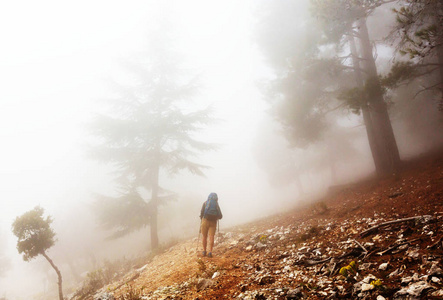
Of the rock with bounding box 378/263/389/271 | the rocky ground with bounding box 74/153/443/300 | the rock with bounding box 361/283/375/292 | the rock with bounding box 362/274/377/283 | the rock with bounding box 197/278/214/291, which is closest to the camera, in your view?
the rock with bounding box 361/283/375/292

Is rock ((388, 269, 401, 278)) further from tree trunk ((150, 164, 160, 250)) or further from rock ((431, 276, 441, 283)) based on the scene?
tree trunk ((150, 164, 160, 250))

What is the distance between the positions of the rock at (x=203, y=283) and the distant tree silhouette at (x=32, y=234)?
Answer: 9.26 meters

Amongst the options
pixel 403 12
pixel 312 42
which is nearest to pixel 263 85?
pixel 312 42

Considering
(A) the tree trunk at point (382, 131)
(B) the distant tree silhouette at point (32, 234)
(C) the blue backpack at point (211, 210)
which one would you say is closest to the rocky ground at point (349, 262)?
(C) the blue backpack at point (211, 210)

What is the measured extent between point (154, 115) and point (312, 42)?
1121 cm

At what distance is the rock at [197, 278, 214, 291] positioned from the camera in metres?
4.04

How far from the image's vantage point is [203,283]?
4191 millimetres

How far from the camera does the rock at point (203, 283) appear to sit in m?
4.04

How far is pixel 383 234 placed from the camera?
3.96 metres

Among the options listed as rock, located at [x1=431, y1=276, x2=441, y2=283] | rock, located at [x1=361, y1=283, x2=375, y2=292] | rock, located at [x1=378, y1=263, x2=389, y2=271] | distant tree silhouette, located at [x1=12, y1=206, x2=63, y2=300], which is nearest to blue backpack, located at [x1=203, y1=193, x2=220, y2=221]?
rock, located at [x1=378, y1=263, x2=389, y2=271]

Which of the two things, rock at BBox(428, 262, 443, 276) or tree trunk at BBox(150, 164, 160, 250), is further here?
tree trunk at BBox(150, 164, 160, 250)

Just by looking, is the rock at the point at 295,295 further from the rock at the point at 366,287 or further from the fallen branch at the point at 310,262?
the fallen branch at the point at 310,262

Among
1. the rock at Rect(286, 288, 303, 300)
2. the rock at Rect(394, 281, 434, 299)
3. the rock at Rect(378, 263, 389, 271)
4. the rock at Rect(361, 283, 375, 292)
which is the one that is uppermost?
the rock at Rect(394, 281, 434, 299)

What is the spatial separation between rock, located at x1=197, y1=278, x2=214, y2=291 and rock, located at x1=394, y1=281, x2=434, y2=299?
116 inches
